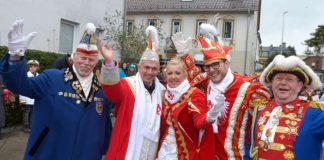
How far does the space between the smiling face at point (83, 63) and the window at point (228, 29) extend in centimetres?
2700

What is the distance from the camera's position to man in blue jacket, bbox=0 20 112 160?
3062mm

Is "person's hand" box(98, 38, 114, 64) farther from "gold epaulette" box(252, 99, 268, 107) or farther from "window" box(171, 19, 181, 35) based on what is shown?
"window" box(171, 19, 181, 35)

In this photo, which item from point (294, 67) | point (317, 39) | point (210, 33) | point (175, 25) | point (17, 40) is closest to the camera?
point (17, 40)

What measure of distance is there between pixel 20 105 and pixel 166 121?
6023 mm

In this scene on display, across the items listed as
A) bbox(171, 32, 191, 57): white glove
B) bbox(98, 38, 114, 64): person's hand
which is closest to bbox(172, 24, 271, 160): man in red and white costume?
bbox(171, 32, 191, 57): white glove

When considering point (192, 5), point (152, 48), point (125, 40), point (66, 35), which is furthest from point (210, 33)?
point (192, 5)

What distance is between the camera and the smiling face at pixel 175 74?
3.37 metres

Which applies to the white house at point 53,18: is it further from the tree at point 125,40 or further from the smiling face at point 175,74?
the smiling face at point 175,74

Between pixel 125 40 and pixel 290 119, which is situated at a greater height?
pixel 125 40

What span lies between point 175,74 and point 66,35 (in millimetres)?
8585

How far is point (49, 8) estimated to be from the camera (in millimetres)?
10297

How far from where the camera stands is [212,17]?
29.5m

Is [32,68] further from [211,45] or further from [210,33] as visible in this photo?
[211,45]

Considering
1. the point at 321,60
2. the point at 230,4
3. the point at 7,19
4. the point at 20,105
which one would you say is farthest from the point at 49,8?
the point at 321,60
